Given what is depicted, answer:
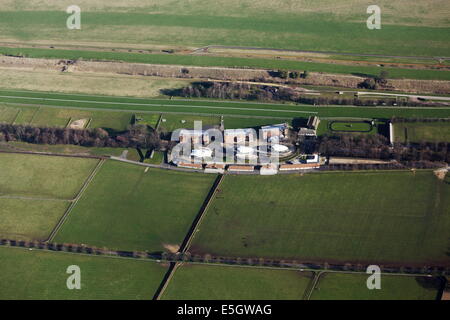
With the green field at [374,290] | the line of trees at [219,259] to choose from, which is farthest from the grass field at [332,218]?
the green field at [374,290]

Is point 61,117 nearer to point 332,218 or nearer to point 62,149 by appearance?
point 62,149

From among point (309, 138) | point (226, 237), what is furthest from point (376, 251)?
point (309, 138)

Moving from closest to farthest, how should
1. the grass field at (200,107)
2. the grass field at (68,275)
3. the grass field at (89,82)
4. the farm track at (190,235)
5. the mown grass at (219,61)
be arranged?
the farm track at (190,235) < the grass field at (68,275) < the grass field at (200,107) < the mown grass at (219,61) < the grass field at (89,82)

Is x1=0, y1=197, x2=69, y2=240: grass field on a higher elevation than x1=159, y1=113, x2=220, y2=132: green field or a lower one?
lower

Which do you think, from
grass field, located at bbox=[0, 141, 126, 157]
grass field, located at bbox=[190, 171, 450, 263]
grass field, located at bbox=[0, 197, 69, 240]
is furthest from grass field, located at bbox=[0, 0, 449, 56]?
grass field, located at bbox=[0, 197, 69, 240]

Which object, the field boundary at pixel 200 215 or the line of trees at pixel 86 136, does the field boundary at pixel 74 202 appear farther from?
the field boundary at pixel 200 215

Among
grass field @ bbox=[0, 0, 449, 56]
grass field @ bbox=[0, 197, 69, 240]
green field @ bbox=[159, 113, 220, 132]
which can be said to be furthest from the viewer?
grass field @ bbox=[0, 0, 449, 56]

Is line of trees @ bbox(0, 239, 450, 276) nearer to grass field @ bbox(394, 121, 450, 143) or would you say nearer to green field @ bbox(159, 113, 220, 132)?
grass field @ bbox(394, 121, 450, 143)
